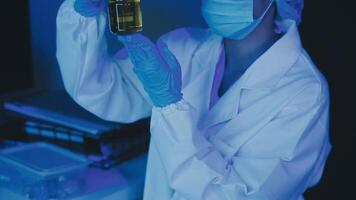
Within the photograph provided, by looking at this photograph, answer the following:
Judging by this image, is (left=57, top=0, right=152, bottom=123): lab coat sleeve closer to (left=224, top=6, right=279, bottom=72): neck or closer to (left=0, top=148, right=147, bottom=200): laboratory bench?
(left=0, top=148, right=147, bottom=200): laboratory bench

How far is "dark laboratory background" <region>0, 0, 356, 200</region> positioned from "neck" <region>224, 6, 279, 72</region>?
1.16ft

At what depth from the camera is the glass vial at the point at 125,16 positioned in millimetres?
861

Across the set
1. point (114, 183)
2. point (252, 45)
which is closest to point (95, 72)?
point (114, 183)

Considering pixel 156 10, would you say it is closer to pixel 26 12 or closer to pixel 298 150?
pixel 26 12

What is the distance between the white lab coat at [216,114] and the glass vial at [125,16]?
0.21 m

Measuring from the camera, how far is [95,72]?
46.1 inches

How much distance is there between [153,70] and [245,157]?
297 millimetres

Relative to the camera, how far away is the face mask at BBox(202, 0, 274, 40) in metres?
1.10

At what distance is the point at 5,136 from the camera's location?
1.44m

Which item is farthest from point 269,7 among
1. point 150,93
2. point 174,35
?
point 150,93

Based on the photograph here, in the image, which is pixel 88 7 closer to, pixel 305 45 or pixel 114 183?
pixel 114 183

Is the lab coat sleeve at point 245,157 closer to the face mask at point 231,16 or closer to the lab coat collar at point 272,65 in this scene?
the lab coat collar at point 272,65

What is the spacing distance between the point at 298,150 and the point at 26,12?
98 cm

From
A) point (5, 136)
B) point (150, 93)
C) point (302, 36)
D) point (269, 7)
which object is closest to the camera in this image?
point (150, 93)
